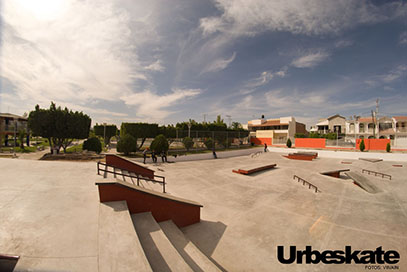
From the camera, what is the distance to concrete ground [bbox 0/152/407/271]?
10.7ft

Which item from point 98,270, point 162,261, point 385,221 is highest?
point 98,270

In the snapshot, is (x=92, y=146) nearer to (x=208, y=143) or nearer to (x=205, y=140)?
(x=205, y=140)

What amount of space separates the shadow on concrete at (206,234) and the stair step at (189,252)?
1.89ft

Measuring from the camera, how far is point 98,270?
2691 mm

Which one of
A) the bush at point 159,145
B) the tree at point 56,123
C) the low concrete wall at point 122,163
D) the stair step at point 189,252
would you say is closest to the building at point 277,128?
the bush at point 159,145

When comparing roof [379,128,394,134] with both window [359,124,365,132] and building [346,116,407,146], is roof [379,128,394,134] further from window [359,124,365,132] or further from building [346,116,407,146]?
window [359,124,365,132]

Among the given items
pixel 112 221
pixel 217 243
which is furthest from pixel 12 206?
pixel 217 243

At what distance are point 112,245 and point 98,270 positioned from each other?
55cm

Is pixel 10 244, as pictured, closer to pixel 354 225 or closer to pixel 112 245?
pixel 112 245

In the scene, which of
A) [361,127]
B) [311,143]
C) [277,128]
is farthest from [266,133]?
[361,127]

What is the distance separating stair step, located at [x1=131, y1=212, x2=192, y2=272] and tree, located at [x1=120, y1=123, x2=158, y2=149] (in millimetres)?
22312

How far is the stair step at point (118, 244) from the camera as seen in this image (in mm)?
2770

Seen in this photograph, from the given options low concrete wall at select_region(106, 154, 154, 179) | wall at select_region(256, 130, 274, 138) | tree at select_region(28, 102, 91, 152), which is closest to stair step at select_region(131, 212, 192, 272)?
low concrete wall at select_region(106, 154, 154, 179)

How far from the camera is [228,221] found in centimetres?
646
